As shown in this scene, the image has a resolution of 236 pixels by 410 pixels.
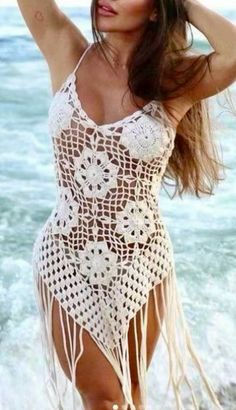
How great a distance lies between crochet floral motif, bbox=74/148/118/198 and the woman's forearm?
307 mm

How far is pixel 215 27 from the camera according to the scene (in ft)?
5.78

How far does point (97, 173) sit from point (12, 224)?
2867 mm

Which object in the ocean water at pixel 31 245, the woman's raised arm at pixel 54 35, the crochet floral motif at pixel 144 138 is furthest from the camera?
the ocean water at pixel 31 245

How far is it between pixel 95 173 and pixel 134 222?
0.12 metres

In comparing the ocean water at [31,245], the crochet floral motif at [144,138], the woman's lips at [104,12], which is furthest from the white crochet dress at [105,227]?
the ocean water at [31,245]

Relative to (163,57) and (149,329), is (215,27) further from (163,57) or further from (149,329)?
(149,329)

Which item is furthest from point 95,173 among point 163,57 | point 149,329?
point 149,329

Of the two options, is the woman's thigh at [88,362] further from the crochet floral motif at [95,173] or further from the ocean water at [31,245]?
the ocean water at [31,245]

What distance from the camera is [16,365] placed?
3256 mm

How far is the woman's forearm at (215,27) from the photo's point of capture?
5.74 feet

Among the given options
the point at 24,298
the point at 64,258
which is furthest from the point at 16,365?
the point at 64,258

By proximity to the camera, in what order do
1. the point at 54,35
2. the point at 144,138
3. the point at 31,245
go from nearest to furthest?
the point at 144,138 → the point at 54,35 → the point at 31,245

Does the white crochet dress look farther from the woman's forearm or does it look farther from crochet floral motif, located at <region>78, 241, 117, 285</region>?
the woman's forearm

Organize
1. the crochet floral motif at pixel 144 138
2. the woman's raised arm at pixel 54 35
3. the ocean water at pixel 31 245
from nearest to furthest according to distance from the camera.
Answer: the crochet floral motif at pixel 144 138
the woman's raised arm at pixel 54 35
the ocean water at pixel 31 245
